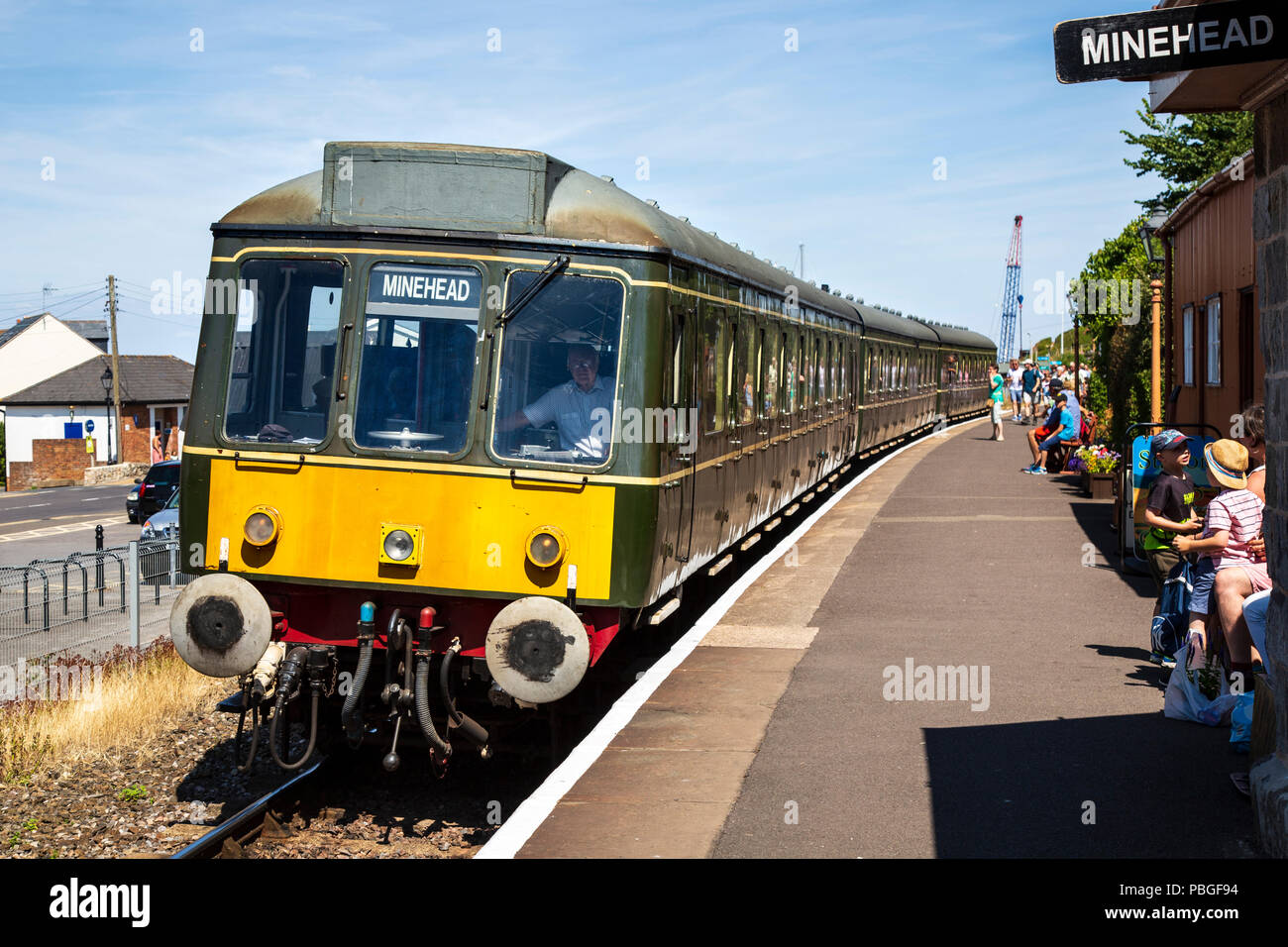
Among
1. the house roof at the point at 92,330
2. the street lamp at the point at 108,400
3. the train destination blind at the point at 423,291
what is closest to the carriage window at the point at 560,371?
the train destination blind at the point at 423,291

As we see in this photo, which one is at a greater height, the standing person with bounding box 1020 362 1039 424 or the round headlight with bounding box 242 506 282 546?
the standing person with bounding box 1020 362 1039 424

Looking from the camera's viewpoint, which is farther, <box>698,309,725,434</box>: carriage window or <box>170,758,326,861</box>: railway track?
<box>698,309,725,434</box>: carriage window

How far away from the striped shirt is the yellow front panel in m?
3.41

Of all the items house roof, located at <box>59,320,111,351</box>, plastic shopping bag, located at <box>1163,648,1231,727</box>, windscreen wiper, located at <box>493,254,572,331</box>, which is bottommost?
plastic shopping bag, located at <box>1163,648,1231,727</box>

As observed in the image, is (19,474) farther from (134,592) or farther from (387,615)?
(387,615)

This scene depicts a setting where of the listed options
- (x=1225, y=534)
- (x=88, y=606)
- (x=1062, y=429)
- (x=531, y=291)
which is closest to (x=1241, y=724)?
(x=1225, y=534)

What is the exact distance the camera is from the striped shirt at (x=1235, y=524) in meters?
7.84

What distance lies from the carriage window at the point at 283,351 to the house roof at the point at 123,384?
6281cm

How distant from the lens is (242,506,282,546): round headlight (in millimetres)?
7812

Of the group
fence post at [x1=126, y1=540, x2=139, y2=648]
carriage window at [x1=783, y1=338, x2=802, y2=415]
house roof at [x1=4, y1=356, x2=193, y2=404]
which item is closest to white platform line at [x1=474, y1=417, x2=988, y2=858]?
carriage window at [x1=783, y1=338, x2=802, y2=415]

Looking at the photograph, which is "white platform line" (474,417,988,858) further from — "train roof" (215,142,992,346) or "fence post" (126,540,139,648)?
"fence post" (126,540,139,648)

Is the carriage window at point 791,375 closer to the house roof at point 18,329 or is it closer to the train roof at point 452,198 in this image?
the train roof at point 452,198
